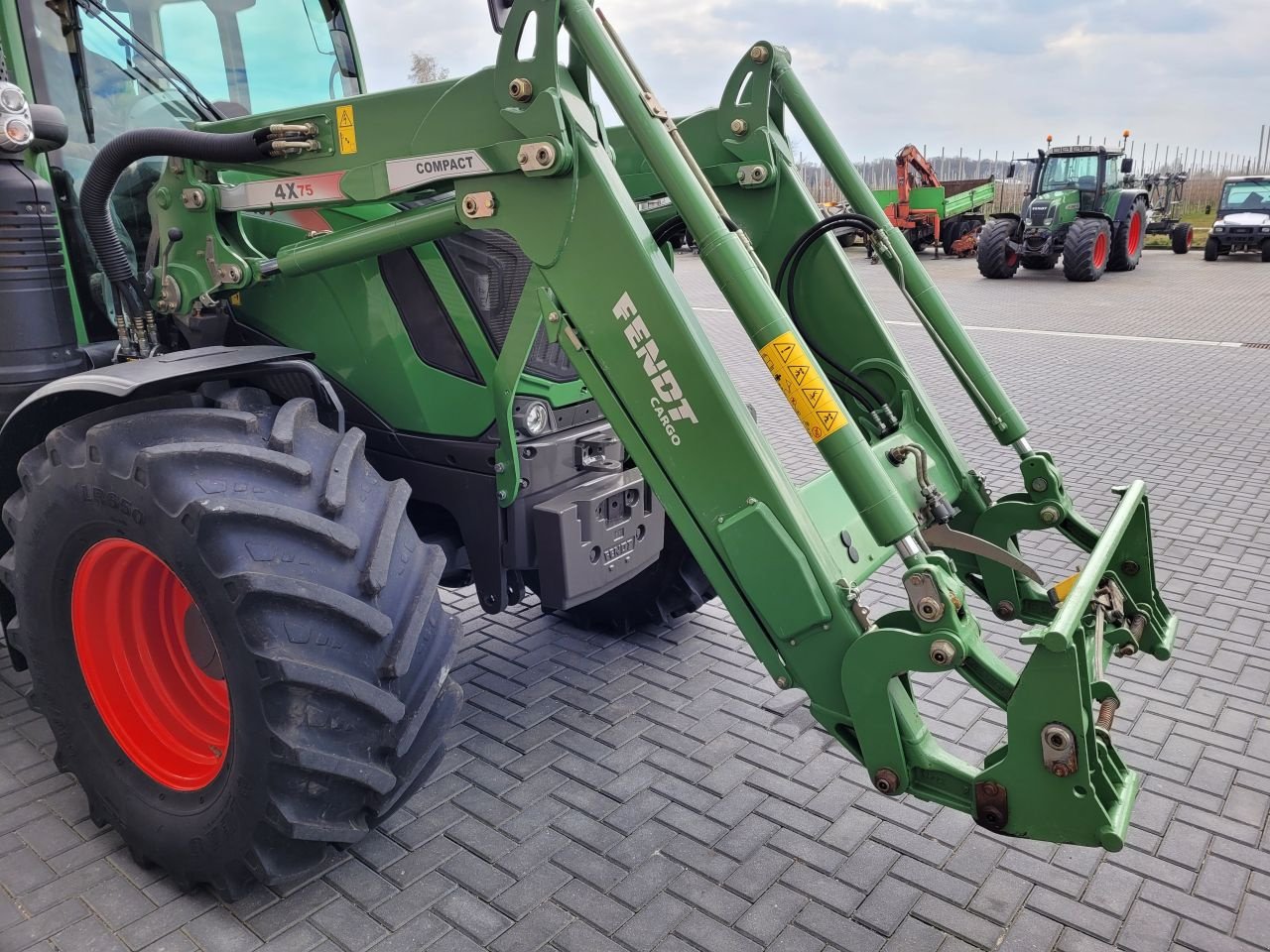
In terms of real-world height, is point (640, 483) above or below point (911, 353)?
above

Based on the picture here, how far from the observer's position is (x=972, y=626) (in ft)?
7.24

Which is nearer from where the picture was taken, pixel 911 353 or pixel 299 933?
pixel 299 933

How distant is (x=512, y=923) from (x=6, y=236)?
2.37 metres

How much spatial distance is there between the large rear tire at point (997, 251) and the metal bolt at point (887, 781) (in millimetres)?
17066

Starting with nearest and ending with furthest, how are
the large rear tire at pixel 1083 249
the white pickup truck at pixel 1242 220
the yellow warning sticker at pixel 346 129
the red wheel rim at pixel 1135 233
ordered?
the yellow warning sticker at pixel 346 129
the large rear tire at pixel 1083 249
the red wheel rim at pixel 1135 233
the white pickup truck at pixel 1242 220

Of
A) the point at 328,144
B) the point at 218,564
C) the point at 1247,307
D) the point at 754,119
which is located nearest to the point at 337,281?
the point at 328,144

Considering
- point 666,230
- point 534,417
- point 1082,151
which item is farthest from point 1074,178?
point 534,417

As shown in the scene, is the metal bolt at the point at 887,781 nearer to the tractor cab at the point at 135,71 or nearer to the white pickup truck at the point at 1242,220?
the tractor cab at the point at 135,71

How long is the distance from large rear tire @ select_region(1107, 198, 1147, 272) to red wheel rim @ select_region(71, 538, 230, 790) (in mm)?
18991

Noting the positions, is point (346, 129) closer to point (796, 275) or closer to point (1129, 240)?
point (796, 275)

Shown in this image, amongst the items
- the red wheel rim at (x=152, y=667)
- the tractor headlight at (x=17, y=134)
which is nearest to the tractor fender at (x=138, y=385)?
the red wheel rim at (x=152, y=667)

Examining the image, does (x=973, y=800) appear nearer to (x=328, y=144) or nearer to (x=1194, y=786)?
(x=1194, y=786)

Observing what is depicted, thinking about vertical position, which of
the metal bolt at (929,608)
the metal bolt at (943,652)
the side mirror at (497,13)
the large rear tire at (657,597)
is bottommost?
the large rear tire at (657,597)

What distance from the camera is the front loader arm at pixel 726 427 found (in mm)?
2094
